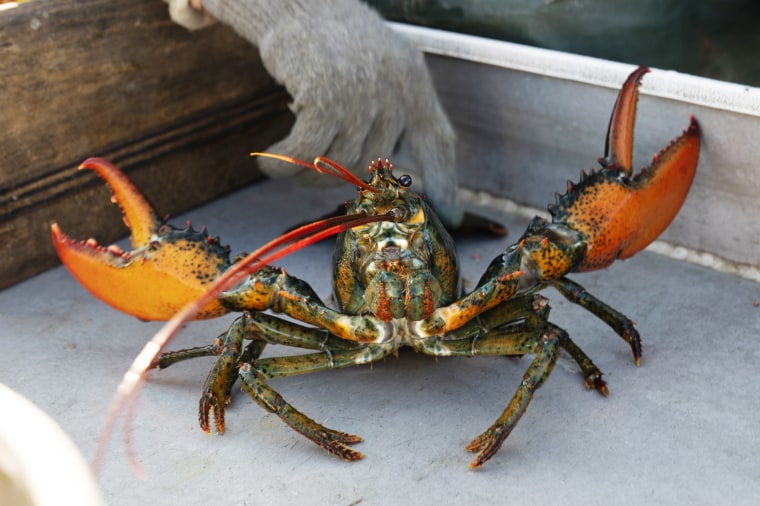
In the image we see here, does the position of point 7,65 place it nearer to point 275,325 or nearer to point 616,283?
point 275,325

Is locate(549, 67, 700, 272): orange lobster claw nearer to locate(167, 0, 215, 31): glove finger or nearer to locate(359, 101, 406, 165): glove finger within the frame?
locate(359, 101, 406, 165): glove finger

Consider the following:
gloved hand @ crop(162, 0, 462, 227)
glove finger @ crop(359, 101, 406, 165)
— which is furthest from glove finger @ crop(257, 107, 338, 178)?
glove finger @ crop(359, 101, 406, 165)

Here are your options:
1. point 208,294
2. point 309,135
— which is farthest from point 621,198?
point 208,294

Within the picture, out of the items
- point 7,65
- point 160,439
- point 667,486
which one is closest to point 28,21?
point 7,65

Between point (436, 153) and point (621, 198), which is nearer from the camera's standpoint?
point (621, 198)

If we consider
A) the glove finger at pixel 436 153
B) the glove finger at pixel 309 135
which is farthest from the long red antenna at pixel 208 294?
the glove finger at pixel 436 153

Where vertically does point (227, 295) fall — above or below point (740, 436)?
above

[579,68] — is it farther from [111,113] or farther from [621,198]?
[111,113]
